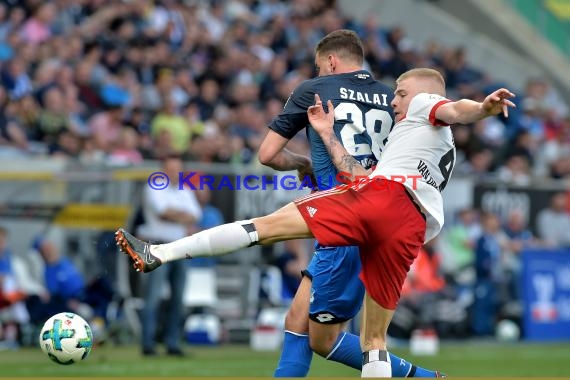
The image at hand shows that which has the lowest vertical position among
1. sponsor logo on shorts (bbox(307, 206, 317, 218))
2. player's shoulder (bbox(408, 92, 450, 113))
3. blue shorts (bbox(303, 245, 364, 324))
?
blue shorts (bbox(303, 245, 364, 324))

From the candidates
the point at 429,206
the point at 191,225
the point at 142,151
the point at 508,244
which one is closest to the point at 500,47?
the point at 508,244

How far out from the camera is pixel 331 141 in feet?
28.3

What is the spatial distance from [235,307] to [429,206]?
31.4 ft

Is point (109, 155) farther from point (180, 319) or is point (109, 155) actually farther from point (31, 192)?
point (180, 319)

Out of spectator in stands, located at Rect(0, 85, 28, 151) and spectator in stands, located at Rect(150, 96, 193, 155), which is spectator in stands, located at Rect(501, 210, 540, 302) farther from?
spectator in stands, located at Rect(0, 85, 28, 151)

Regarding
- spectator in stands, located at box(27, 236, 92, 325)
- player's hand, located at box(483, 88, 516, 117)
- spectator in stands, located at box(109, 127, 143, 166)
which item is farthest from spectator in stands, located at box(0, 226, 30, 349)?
player's hand, located at box(483, 88, 516, 117)

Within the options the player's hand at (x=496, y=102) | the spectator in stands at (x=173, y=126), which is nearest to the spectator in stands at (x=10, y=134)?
the spectator in stands at (x=173, y=126)

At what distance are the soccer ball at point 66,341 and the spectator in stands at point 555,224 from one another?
43.3 ft

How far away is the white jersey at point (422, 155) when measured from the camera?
8.27 metres

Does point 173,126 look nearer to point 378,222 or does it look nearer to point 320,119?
point 320,119

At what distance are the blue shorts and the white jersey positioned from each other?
68 centimetres

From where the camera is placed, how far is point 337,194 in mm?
8344

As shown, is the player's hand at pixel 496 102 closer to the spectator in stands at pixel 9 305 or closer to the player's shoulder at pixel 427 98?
the player's shoulder at pixel 427 98

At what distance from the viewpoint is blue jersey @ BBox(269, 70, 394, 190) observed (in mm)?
8844
